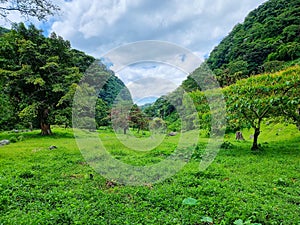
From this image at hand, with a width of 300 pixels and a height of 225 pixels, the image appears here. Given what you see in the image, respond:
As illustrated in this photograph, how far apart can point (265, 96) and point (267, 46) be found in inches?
1704

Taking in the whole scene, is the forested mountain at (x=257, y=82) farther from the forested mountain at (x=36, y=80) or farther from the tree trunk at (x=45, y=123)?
the tree trunk at (x=45, y=123)

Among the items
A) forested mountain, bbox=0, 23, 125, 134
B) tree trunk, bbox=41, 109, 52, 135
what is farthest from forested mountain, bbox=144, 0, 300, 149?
tree trunk, bbox=41, 109, 52, 135

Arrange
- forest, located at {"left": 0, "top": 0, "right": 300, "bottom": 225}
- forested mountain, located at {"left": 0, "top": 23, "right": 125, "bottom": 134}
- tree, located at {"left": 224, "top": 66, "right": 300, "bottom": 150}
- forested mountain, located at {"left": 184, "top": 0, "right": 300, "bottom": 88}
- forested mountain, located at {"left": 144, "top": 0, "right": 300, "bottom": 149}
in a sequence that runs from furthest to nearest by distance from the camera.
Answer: forested mountain, located at {"left": 184, "top": 0, "right": 300, "bottom": 88} < forested mountain, located at {"left": 0, "top": 23, "right": 125, "bottom": 134} < forested mountain, located at {"left": 144, "top": 0, "right": 300, "bottom": 149} < tree, located at {"left": 224, "top": 66, "right": 300, "bottom": 150} < forest, located at {"left": 0, "top": 0, "right": 300, "bottom": 225}

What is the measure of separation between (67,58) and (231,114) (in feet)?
52.1

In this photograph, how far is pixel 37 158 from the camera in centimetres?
926

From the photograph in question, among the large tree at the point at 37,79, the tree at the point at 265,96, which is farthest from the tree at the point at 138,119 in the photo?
the tree at the point at 265,96

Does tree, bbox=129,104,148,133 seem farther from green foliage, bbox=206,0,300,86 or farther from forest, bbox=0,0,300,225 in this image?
green foliage, bbox=206,0,300,86

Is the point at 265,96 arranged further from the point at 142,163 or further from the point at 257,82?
the point at 142,163

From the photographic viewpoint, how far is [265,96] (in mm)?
8898

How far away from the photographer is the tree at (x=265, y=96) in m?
8.40

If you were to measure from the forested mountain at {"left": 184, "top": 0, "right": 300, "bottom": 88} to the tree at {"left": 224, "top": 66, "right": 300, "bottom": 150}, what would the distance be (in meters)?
26.7

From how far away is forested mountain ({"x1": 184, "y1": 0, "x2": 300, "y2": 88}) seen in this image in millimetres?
40250

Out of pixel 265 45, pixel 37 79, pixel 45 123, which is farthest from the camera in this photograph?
pixel 265 45

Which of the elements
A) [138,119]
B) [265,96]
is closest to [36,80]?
[138,119]
